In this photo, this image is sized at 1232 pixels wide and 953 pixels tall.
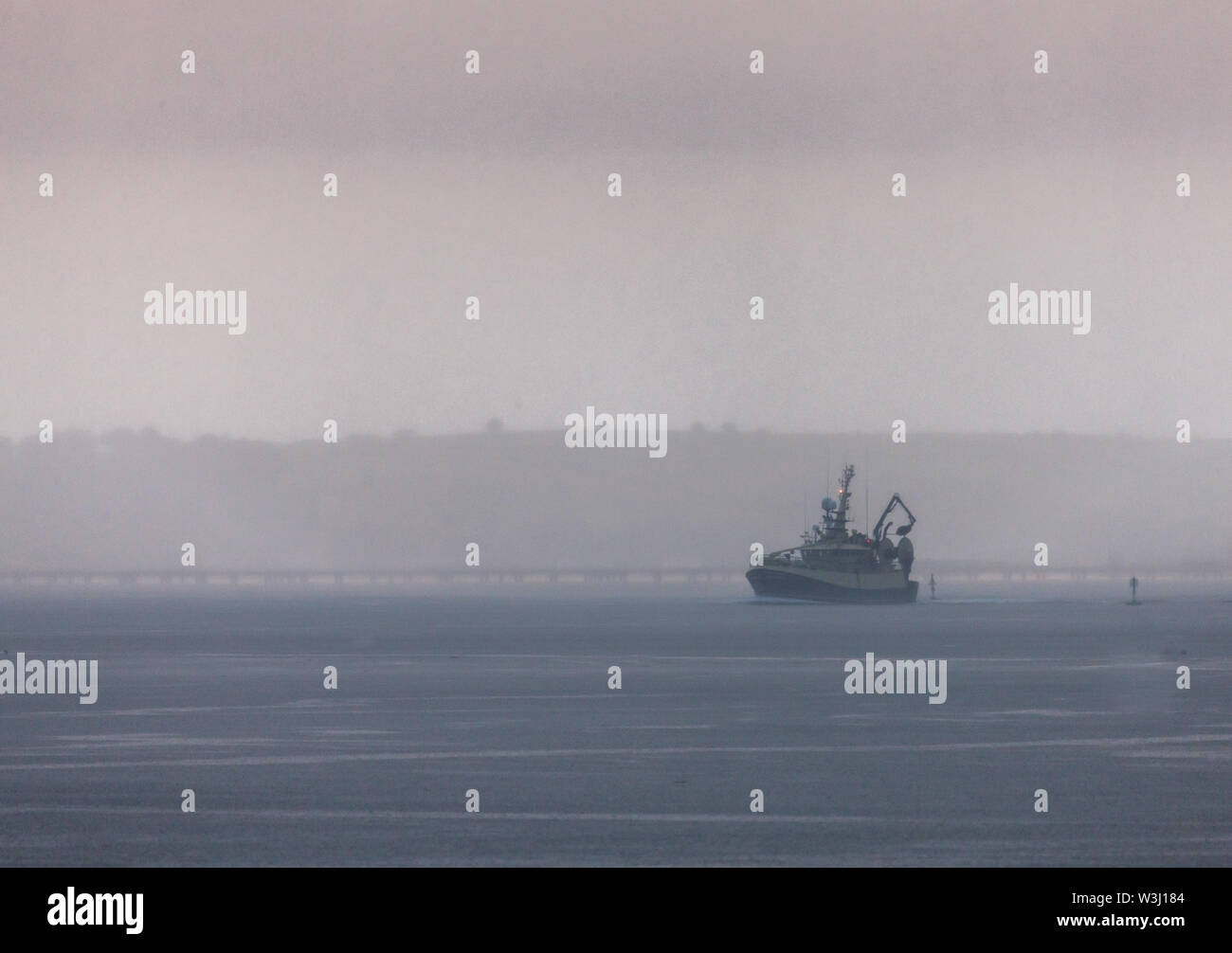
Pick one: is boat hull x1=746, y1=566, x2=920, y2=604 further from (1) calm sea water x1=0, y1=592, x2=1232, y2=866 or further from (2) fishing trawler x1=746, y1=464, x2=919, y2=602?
(1) calm sea water x1=0, y1=592, x2=1232, y2=866

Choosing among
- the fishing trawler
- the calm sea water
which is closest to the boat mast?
the fishing trawler

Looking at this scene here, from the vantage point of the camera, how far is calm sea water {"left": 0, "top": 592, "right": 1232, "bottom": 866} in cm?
2508

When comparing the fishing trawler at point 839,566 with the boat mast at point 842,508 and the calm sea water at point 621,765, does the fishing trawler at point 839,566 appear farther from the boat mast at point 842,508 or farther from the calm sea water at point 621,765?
the calm sea water at point 621,765

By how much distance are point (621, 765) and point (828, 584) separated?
123734 mm

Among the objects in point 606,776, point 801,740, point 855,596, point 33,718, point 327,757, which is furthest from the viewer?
point 855,596

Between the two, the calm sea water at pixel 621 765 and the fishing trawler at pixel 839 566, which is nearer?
the calm sea water at pixel 621 765

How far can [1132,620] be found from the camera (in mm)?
132375

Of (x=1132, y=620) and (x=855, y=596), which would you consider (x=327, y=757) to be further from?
(x=855, y=596)

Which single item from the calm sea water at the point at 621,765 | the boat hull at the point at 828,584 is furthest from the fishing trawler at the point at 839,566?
the calm sea water at the point at 621,765

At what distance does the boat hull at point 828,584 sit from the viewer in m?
156

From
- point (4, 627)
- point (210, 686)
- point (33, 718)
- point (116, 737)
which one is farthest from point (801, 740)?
point (4, 627)

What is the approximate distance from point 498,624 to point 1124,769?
349 ft

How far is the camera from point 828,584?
156 metres
